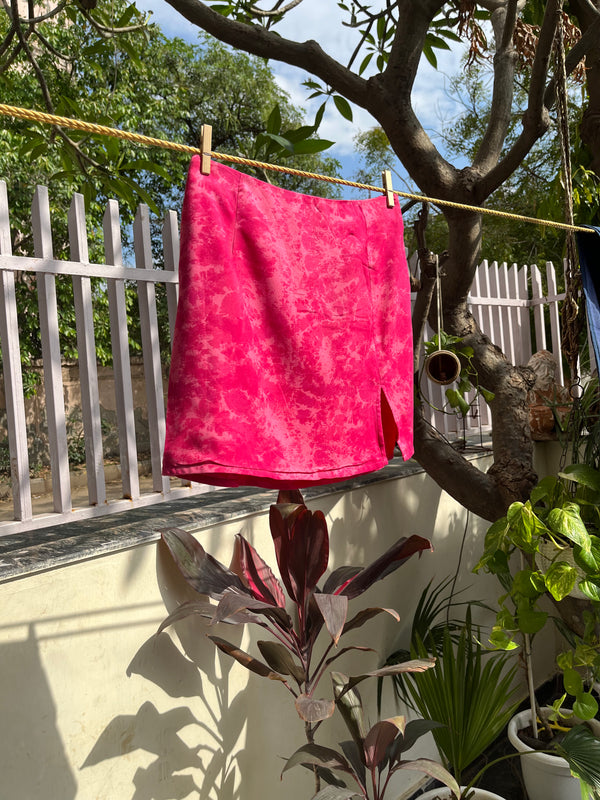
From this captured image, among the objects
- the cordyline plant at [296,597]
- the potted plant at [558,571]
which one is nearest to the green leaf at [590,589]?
the potted plant at [558,571]

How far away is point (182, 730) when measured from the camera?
6.19 feet

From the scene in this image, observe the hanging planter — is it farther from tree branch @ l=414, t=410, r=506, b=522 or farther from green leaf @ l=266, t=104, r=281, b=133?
green leaf @ l=266, t=104, r=281, b=133

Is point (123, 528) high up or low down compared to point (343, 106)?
down

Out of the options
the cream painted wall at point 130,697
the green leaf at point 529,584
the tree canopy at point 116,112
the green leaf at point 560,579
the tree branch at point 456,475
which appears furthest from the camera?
the tree canopy at point 116,112

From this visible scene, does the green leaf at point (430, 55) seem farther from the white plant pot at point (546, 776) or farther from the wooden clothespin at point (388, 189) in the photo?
the white plant pot at point (546, 776)

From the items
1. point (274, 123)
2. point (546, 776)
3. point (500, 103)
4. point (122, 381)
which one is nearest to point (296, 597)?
point (122, 381)

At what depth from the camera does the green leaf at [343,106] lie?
9.21 feet

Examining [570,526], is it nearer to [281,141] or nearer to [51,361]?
[281,141]

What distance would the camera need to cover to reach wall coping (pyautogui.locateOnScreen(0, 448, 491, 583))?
1.63m

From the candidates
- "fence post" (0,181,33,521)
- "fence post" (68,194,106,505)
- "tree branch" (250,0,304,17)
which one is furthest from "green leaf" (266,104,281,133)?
"tree branch" (250,0,304,17)

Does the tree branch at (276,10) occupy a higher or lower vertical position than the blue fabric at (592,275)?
higher

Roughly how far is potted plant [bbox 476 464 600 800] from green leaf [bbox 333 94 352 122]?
1756 millimetres

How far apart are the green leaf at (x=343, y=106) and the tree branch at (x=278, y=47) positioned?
216 mm

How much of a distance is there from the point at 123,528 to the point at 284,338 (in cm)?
74
